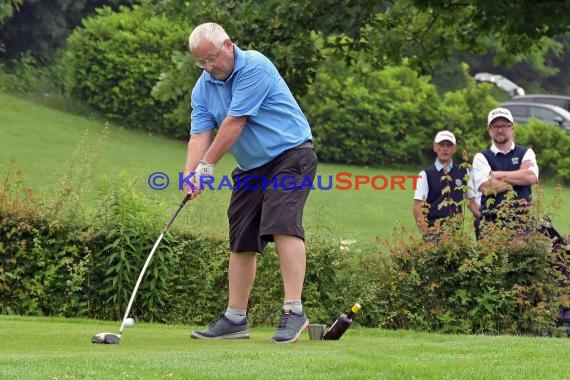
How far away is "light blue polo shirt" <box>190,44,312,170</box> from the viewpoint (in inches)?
291

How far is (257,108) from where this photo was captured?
7.39 metres

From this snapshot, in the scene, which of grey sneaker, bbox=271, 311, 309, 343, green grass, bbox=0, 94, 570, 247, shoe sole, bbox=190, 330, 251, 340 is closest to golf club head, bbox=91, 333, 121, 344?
shoe sole, bbox=190, 330, 251, 340

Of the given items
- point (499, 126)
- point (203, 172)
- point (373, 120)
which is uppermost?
point (373, 120)

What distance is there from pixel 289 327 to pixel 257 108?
4.47 feet

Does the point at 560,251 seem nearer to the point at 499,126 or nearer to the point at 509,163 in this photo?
the point at 509,163

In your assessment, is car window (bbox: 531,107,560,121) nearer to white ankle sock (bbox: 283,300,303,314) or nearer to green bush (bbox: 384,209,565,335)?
green bush (bbox: 384,209,565,335)

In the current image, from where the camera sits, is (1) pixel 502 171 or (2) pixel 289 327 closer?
(2) pixel 289 327

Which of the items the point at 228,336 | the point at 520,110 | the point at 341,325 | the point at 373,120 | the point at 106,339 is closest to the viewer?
the point at 106,339

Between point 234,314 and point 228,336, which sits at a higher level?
point 234,314

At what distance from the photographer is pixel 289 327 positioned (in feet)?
24.4

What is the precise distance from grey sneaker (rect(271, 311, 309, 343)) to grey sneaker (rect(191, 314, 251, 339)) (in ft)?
1.44

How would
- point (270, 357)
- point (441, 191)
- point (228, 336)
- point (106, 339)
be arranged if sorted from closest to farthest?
point (270, 357), point (106, 339), point (228, 336), point (441, 191)

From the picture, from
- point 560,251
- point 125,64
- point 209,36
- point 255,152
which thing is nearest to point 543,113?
point 125,64

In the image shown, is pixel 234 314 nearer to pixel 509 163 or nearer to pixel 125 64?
pixel 509 163
